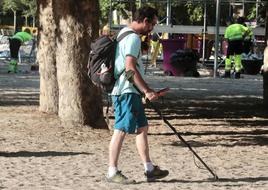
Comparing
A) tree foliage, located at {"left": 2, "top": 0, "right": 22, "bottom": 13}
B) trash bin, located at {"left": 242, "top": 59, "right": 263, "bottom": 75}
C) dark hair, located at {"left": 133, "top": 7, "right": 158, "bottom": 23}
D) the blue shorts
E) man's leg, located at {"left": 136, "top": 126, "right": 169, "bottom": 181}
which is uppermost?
tree foliage, located at {"left": 2, "top": 0, "right": 22, "bottom": 13}

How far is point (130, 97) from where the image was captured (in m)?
7.10

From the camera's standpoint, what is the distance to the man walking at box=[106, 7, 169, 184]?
7020 mm

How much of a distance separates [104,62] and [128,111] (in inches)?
22.3

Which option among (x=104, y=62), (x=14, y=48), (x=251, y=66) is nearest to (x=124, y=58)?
(x=104, y=62)

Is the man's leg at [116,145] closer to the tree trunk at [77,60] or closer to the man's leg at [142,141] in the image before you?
the man's leg at [142,141]

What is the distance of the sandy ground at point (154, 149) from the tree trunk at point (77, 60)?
293 mm

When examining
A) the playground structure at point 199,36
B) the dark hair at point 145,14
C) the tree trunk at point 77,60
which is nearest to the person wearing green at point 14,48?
the playground structure at point 199,36

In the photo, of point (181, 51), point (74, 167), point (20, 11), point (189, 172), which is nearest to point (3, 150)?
Answer: point (74, 167)

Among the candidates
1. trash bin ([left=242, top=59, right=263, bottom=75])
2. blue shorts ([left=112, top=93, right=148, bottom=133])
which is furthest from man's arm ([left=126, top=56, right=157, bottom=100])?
trash bin ([left=242, top=59, right=263, bottom=75])

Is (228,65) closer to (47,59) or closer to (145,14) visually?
(47,59)

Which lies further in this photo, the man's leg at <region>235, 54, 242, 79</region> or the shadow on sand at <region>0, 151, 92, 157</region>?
the man's leg at <region>235, 54, 242, 79</region>

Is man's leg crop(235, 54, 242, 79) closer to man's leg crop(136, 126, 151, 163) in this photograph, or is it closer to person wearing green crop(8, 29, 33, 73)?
person wearing green crop(8, 29, 33, 73)

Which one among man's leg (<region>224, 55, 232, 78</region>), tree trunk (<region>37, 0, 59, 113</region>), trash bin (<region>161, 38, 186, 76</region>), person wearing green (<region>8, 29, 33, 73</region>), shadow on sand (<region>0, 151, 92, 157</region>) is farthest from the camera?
person wearing green (<region>8, 29, 33, 73</region>)

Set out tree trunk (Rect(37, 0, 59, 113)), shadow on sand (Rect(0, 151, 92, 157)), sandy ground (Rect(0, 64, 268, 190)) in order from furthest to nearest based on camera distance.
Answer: tree trunk (Rect(37, 0, 59, 113)) → shadow on sand (Rect(0, 151, 92, 157)) → sandy ground (Rect(0, 64, 268, 190))
